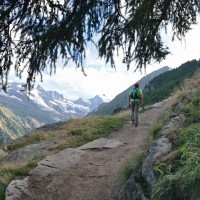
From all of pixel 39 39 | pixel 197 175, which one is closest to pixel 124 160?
pixel 39 39

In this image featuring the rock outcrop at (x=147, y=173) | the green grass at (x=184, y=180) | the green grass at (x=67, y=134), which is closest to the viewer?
the green grass at (x=184, y=180)

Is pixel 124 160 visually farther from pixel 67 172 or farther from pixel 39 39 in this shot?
pixel 39 39

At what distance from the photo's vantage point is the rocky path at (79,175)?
9.35m

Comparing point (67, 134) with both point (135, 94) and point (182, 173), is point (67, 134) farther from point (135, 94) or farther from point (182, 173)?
point (182, 173)

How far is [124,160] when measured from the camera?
1111 centimetres

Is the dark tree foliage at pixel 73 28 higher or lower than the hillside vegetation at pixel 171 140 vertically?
higher

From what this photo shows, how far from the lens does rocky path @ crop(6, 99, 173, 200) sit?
30.7 feet

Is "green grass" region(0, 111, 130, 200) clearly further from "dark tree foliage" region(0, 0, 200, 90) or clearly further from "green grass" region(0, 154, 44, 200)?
"dark tree foliage" region(0, 0, 200, 90)

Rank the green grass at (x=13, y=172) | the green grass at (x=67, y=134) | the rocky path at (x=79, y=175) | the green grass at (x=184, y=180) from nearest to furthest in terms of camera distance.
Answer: the green grass at (x=184, y=180)
the rocky path at (x=79, y=175)
the green grass at (x=13, y=172)
the green grass at (x=67, y=134)

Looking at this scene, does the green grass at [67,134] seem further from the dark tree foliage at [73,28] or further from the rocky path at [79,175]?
the dark tree foliage at [73,28]

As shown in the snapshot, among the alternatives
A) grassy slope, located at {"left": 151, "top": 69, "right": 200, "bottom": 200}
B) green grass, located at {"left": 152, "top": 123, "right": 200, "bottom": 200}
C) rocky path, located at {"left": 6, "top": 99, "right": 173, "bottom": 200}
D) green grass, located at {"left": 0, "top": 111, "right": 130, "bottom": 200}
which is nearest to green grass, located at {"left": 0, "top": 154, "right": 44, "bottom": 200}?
green grass, located at {"left": 0, "top": 111, "right": 130, "bottom": 200}

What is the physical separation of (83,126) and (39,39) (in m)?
10.7

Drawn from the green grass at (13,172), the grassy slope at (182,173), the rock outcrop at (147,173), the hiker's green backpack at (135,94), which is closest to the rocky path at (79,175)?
the green grass at (13,172)

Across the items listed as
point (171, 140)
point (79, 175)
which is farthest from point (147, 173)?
point (79, 175)
